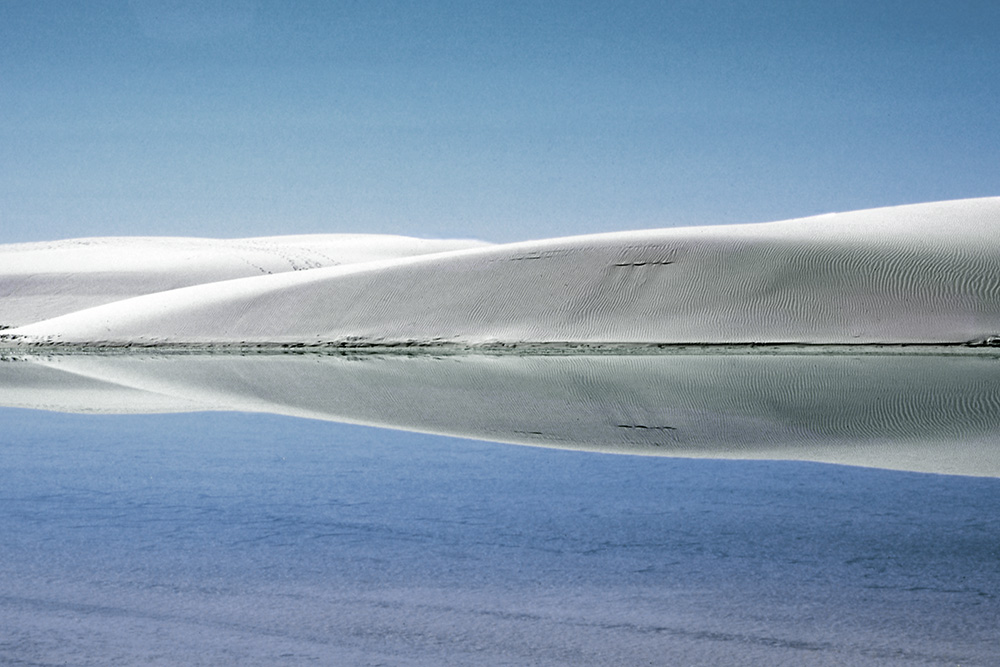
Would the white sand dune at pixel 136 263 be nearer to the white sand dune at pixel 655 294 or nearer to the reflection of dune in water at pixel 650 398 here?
the white sand dune at pixel 655 294

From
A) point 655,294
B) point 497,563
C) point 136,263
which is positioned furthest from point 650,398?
point 136,263

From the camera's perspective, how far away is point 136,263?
16.3 metres

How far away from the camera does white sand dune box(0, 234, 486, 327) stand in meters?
14.4

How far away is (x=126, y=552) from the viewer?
1.54m

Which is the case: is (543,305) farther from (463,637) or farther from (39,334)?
(463,637)

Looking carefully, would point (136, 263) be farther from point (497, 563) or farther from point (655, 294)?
point (497, 563)

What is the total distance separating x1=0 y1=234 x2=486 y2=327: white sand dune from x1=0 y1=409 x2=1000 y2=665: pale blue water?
40.8ft

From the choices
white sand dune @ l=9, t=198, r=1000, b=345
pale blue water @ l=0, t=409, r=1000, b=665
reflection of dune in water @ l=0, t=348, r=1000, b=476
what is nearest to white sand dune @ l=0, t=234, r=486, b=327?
white sand dune @ l=9, t=198, r=1000, b=345

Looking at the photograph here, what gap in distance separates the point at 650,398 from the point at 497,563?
1970 mm

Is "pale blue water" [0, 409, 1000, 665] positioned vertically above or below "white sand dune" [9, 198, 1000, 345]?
below

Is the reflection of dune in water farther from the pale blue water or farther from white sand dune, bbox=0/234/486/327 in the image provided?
white sand dune, bbox=0/234/486/327

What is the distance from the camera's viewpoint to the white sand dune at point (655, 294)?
21.6 feet

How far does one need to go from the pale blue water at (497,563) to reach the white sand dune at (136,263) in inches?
490

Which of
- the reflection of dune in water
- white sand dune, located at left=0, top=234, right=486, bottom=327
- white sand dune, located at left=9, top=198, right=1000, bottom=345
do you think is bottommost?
the reflection of dune in water
